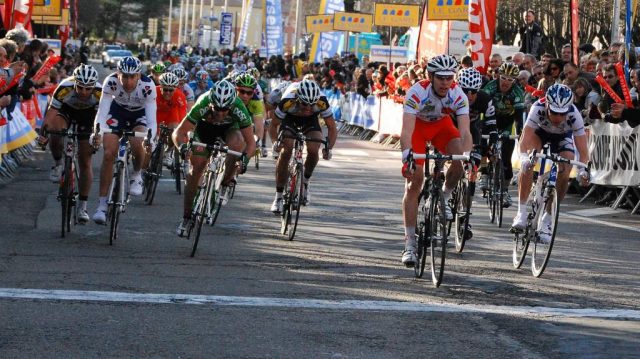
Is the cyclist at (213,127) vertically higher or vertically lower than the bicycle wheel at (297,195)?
higher

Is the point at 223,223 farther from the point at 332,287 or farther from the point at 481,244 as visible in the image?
the point at 332,287

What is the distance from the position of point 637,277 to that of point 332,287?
9.67ft

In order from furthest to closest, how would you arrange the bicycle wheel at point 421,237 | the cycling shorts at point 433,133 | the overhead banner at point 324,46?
the overhead banner at point 324,46
the cycling shorts at point 433,133
the bicycle wheel at point 421,237

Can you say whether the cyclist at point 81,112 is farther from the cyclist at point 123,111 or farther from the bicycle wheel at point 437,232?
the bicycle wheel at point 437,232

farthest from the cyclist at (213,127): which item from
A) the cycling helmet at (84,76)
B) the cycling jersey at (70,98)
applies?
the cycling jersey at (70,98)

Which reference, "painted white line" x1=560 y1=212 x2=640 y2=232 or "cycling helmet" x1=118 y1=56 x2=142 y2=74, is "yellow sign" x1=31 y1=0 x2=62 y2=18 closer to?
"painted white line" x1=560 y1=212 x2=640 y2=232

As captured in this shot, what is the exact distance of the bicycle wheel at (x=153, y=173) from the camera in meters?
16.6

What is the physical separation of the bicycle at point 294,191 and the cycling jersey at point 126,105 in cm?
161

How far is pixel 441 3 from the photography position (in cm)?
2808

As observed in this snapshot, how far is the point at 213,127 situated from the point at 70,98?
1.59 m

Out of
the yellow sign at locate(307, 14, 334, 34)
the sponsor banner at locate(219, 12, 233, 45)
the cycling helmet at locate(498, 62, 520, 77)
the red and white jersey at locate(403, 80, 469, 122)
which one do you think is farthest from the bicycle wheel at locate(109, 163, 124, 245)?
the sponsor banner at locate(219, 12, 233, 45)

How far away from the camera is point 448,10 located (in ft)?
91.7

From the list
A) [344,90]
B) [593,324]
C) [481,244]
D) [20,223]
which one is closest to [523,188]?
[481,244]

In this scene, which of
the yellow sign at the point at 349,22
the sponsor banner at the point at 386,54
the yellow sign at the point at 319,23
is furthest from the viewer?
the yellow sign at the point at 319,23
